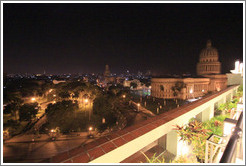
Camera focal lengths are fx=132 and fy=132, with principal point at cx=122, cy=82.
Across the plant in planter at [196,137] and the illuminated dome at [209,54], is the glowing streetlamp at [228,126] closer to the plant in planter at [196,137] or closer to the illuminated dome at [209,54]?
the plant in planter at [196,137]

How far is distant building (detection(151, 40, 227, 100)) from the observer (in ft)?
149

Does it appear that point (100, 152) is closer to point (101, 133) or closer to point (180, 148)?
point (180, 148)

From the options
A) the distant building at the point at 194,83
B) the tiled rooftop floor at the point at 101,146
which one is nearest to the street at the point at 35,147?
the tiled rooftop floor at the point at 101,146

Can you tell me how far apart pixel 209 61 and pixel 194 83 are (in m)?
24.1

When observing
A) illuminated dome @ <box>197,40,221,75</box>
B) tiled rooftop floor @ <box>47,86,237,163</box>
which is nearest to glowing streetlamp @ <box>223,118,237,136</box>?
tiled rooftop floor @ <box>47,86,237,163</box>

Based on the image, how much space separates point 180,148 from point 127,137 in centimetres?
397

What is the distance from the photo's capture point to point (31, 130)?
51.0 feet

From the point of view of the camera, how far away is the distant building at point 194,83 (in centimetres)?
4541

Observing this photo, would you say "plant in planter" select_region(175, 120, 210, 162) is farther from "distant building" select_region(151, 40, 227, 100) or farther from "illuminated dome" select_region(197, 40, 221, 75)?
"illuminated dome" select_region(197, 40, 221, 75)

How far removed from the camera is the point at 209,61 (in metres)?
63.5

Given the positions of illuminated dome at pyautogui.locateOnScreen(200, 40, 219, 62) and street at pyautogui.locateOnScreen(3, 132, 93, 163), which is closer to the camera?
street at pyautogui.locateOnScreen(3, 132, 93, 163)

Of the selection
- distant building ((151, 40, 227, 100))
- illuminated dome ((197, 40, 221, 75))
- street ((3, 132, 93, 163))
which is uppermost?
illuminated dome ((197, 40, 221, 75))

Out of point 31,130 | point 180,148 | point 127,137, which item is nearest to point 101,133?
point 31,130

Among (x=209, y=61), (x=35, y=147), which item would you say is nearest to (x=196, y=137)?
(x=35, y=147)
